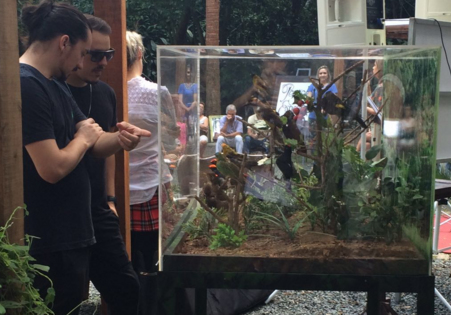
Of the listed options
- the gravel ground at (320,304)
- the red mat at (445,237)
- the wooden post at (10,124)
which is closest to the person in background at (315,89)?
the wooden post at (10,124)

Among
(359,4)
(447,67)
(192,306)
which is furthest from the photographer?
(359,4)

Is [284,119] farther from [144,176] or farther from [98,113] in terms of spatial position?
[144,176]

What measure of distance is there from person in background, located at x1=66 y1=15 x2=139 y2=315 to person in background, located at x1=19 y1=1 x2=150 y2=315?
1.42ft

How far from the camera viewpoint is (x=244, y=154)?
8.37 feet

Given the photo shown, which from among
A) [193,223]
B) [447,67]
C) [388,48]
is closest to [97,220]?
[193,223]

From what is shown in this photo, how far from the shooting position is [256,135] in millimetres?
2559

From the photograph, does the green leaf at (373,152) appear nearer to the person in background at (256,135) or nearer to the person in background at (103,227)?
the person in background at (256,135)

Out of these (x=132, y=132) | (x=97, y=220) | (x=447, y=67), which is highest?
(x=447, y=67)

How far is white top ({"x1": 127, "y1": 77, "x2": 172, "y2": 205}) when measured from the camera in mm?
4074

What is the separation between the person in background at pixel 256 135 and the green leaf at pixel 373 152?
0.39m

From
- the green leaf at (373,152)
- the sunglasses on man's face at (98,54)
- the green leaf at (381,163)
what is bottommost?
the green leaf at (381,163)

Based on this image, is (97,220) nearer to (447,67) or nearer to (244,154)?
(244,154)

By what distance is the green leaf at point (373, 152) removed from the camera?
254 cm

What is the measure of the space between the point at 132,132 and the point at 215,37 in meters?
11.4
